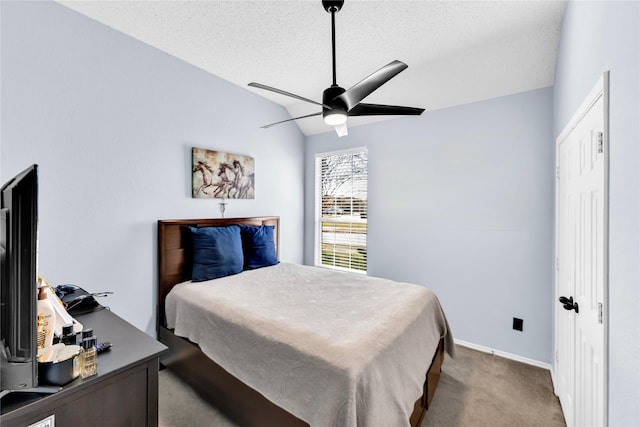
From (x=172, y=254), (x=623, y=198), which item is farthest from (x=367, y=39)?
(x=172, y=254)

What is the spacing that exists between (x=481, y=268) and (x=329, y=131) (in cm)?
250

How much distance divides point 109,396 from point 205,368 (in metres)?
1.03

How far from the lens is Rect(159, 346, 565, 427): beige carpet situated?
6.11ft

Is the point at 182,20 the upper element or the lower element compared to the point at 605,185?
upper

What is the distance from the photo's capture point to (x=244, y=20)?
209 centimetres

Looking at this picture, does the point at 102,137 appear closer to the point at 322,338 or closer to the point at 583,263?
the point at 322,338

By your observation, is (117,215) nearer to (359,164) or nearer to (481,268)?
(359,164)

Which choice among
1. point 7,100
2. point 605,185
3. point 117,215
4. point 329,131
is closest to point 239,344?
point 117,215

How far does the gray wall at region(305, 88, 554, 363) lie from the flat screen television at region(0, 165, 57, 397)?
10.1ft

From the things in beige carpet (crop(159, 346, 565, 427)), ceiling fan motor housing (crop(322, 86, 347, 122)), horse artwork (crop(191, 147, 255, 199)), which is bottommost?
beige carpet (crop(159, 346, 565, 427))

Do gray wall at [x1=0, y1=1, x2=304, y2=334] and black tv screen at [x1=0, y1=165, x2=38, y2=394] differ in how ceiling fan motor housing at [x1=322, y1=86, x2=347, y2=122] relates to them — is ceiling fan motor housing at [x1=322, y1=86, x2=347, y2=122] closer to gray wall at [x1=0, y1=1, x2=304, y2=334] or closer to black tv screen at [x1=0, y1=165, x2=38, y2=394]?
black tv screen at [x1=0, y1=165, x2=38, y2=394]

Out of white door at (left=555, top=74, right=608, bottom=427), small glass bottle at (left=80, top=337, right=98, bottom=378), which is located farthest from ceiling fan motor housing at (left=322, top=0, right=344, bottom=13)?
small glass bottle at (left=80, top=337, right=98, bottom=378)

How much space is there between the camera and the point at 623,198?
3.15ft

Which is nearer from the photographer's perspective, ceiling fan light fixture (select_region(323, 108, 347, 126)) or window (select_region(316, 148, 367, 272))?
Result: ceiling fan light fixture (select_region(323, 108, 347, 126))
